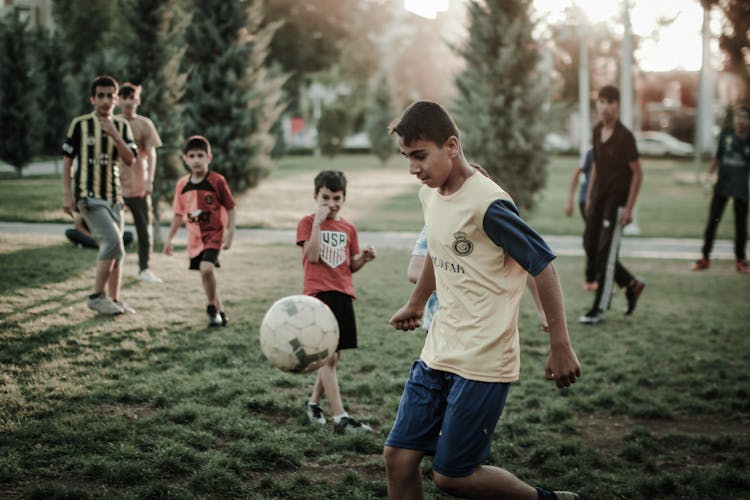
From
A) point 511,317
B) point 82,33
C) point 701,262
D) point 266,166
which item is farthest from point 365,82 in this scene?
point 511,317

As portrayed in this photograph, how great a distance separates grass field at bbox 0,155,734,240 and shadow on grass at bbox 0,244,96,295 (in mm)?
3578

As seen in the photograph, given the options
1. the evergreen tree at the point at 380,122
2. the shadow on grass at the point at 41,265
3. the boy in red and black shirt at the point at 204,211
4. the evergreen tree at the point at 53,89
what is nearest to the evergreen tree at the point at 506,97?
A: the shadow on grass at the point at 41,265

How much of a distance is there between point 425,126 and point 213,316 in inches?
193

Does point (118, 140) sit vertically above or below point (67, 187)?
above

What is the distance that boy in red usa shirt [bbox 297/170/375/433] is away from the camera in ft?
16.4

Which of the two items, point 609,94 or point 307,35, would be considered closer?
point 609,94

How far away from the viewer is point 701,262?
40.5 ft

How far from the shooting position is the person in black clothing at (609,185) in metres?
8.12

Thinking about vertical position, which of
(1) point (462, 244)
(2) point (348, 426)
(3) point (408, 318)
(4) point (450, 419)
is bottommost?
(2) point (348, 426)

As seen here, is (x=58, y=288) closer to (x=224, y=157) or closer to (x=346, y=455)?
(x=346, y=455)

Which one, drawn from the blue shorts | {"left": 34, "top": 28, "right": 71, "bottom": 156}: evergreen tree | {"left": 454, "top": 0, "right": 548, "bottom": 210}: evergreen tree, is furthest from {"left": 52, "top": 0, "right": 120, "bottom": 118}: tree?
the blue shorts

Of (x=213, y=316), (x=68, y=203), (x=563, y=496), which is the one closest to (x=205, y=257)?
(x=213, y=316)

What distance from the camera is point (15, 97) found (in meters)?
21.9

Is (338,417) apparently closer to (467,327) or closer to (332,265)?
(332,265)
